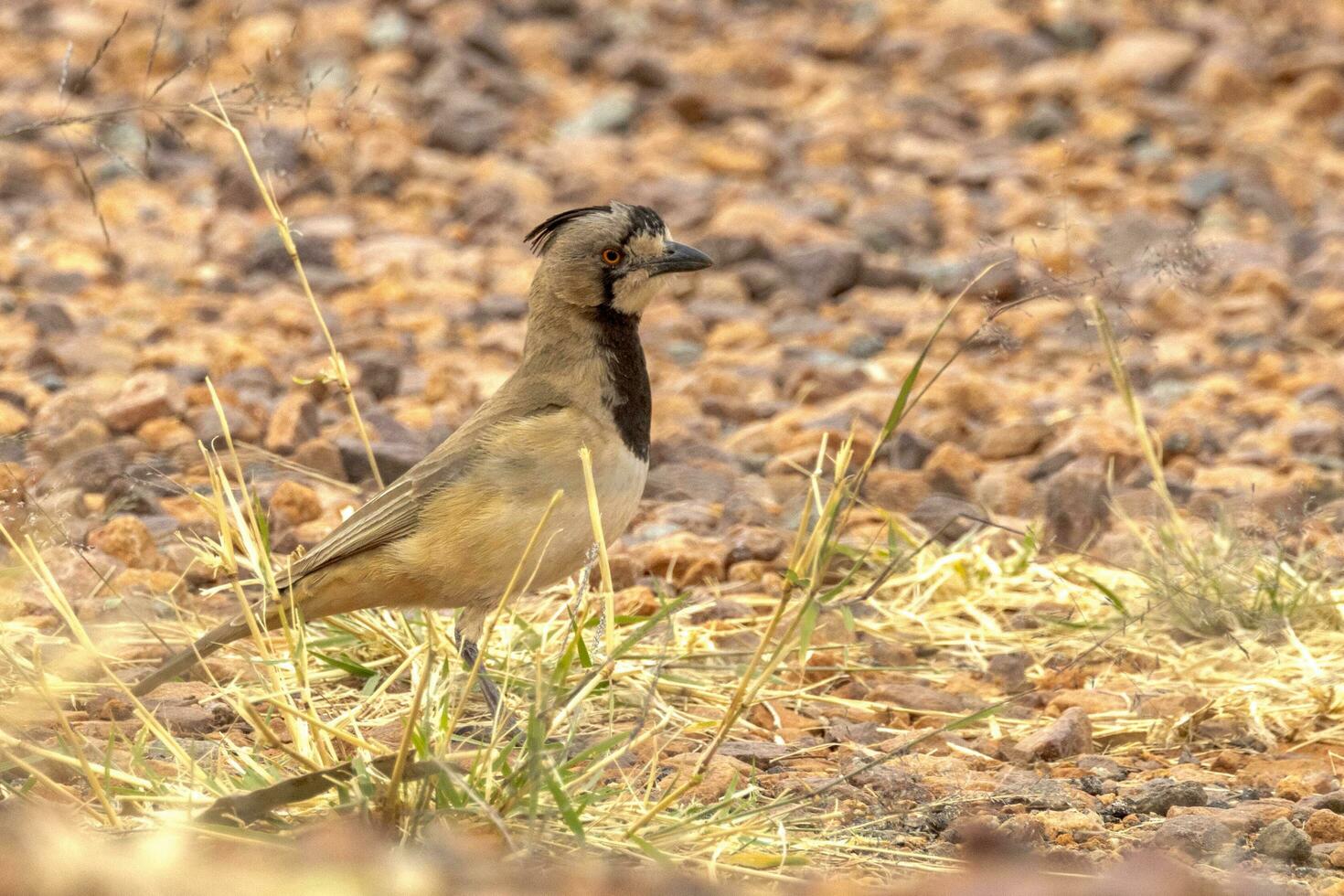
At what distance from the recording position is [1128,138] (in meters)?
10.8

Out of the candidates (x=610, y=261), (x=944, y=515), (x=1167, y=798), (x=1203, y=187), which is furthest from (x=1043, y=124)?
(x=1167, y=798)

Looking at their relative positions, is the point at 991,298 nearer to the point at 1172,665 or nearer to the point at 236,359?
the point at 1172,665

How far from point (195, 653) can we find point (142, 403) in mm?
2986

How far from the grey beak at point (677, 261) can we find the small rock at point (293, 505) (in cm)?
156

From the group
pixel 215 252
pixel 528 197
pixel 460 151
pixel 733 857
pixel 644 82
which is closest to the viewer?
pixel 733 857

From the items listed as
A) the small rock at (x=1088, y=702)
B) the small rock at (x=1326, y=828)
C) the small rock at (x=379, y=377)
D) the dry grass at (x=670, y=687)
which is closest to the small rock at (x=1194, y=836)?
the small rock at (x=1326, y=828)

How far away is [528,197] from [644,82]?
180 centimetres

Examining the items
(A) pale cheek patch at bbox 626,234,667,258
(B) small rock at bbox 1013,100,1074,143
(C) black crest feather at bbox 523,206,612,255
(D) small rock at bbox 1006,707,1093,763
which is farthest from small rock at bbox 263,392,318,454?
(B) small rock at bbox 1013,100,1074,143

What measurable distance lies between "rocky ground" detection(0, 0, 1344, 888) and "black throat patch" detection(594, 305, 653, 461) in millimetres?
859

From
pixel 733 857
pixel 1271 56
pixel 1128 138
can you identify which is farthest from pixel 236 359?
pixel 1271 56

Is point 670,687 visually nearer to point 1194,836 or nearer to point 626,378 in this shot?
point 626,378

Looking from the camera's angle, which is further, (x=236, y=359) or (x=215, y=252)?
(x=215, y=252)

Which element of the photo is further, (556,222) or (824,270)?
(824,270)

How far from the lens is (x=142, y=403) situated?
6.84m
